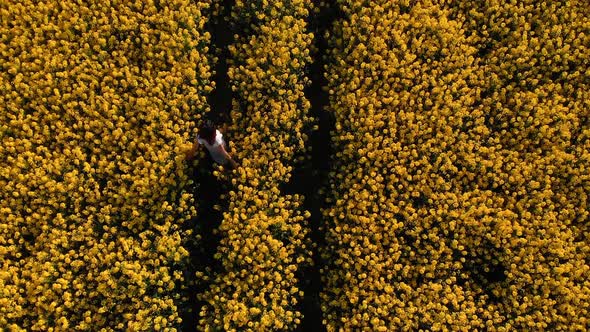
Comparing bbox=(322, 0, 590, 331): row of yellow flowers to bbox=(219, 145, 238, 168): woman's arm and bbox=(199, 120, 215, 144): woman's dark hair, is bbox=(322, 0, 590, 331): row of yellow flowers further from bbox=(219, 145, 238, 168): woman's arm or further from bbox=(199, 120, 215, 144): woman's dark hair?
bbox=(199, 120, 215, 144): woman's dark hair

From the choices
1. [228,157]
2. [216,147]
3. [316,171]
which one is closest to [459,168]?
[316,171]

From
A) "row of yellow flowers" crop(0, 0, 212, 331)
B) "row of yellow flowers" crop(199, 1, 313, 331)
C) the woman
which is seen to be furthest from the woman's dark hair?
"row of yellow flowers" crop(199, 1, 313, 331)

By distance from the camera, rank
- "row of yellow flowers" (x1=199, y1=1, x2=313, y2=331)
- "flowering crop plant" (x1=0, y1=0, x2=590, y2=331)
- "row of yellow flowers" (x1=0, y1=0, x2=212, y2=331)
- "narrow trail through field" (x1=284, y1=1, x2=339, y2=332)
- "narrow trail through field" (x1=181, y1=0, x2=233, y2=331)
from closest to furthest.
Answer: "row of yellow flowers" (x1=0, y1=0, x2=212, y2=331) < "flowering crop plant" (x1=0, y1=0, x2=590, y2=331) < "row of yellow flowers" (x1=199, y1=1, x2=313, y2=331) < "narrow trail through field" (x1=181, y1=0, x2=233, y2=331) < "narrow trail through field" (x1=284, y1=1, x2=339, y2=332)

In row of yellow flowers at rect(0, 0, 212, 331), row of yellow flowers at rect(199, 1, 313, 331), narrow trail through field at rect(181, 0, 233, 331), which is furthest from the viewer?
narrow trail through field at rect(181, 0, 233, 331)

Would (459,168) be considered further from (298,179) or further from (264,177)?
(264,177)

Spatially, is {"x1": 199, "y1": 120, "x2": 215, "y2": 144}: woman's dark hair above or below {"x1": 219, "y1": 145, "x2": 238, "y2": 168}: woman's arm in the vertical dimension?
above

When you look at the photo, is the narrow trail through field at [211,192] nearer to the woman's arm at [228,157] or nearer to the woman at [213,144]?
the woman at [213,144]

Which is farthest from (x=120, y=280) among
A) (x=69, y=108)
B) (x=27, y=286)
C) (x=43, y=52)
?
(x=43, y=52)
